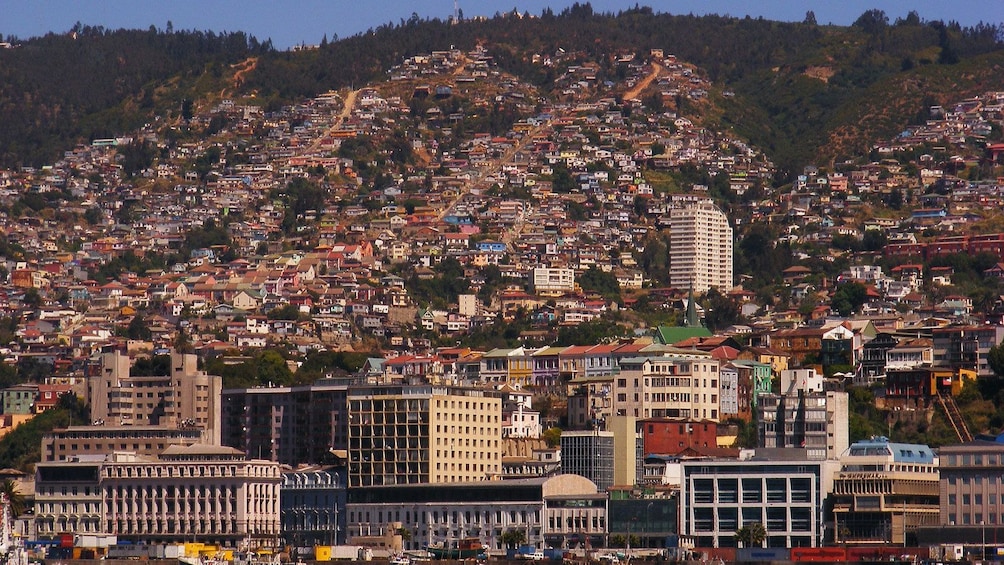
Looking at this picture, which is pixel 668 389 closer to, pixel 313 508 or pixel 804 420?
pixel 804 420

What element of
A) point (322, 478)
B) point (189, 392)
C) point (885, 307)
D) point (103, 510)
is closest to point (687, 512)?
point (322, 478)

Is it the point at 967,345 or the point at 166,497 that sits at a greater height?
the point at 967,345

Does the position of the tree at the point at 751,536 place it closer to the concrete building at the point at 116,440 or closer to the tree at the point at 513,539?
the tree at the point at 513,539

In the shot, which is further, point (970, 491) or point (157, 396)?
point (157, 396)

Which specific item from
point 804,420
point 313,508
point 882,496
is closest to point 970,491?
point 882,496

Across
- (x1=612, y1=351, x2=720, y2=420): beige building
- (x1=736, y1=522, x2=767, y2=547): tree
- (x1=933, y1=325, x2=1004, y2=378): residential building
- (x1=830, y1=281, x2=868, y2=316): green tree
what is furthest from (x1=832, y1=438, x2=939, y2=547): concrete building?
(x1=830, y1=281, x2=868, y2=316): green tree
